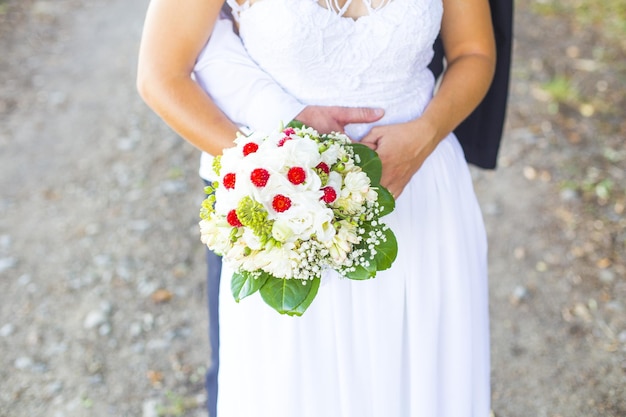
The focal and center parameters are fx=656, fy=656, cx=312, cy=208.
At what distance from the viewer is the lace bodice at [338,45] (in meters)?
1.64

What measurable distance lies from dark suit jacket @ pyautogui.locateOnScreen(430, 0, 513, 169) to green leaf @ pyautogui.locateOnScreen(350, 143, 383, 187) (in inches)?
24.8

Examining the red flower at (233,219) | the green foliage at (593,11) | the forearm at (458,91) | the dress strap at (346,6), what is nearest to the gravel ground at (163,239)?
the green foliage at (593,11)

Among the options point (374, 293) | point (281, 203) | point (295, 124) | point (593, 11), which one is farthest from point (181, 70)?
→ point (593, 11)

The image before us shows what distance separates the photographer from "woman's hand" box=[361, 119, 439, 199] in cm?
173

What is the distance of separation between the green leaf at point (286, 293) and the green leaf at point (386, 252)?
16cm

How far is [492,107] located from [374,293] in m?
0.92

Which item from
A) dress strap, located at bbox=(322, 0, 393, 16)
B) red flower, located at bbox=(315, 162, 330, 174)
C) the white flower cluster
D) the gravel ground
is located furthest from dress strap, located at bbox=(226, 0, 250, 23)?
the gravel ground

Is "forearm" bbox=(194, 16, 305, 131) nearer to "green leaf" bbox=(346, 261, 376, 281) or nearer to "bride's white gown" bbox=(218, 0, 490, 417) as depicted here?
"bride's white gown" bbox=(218, 0, 490, 417)

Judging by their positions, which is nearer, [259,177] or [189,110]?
[259,177]

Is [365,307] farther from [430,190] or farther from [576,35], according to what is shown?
[576,35]

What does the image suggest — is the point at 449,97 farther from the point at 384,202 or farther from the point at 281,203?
the point at 281,203

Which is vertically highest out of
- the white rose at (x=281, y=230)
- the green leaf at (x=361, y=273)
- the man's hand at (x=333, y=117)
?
the white rose at (x=281, y=230)

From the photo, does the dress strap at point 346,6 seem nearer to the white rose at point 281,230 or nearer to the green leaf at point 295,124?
the green leaf at point 295,124

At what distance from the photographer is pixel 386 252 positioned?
148 centimetres
